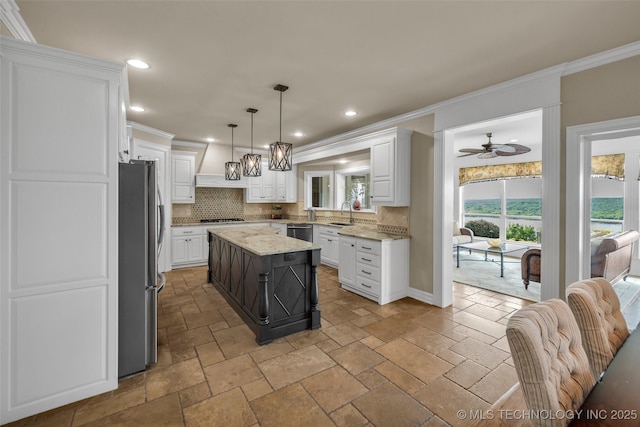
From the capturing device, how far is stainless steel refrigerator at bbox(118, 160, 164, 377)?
222 cm

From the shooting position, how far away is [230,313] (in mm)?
3529

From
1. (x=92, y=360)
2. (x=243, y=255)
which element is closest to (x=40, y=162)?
(x=92, y=360)

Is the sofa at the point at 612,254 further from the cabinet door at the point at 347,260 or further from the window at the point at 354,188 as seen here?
the window at the point at 354,188

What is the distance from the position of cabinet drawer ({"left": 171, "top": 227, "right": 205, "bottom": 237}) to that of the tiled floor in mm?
2394

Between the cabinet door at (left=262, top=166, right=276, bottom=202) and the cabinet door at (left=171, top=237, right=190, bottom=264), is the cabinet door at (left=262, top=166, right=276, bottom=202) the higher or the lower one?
the higher one

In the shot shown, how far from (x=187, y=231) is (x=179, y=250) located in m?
0.40

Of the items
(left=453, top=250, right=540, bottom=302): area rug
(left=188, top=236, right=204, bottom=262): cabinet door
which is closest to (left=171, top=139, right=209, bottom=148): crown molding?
(left=188, top=236, right=204, bottom=262): cabinet door

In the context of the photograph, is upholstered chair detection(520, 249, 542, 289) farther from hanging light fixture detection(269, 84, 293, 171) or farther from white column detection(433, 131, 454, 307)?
hanging light fixture detection(269, 84, 293, 171)

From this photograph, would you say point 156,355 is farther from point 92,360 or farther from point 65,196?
point 65,196

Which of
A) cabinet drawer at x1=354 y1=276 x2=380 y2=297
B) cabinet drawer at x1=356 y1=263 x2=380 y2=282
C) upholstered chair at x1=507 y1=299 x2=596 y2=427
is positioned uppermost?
upholstered chair at x1=507 y1=299 x2=596 y2=427

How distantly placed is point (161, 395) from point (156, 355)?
507 millimetres

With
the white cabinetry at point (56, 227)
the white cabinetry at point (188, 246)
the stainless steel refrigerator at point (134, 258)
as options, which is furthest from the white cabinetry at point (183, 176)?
the white cabinetry at point (56, 227)

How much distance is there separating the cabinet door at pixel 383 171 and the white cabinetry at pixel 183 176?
3.94 m

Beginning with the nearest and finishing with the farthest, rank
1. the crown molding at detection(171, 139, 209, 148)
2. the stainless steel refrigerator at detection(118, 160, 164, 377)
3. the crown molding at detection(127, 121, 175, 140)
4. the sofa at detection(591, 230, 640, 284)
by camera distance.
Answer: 1. the stainless steel refrigerator at detection(118, 160, 164, 377)
2. the sofa at detection(591, 230, 640, 284)
3. the crown molding at detection(127, 121, 175, 140)
4. the crown molding at detection(171, 139, 209, 148)
